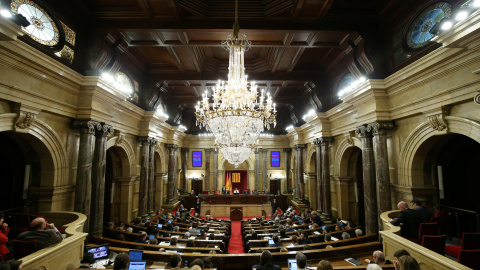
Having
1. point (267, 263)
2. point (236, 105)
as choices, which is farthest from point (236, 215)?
point (267, 263)

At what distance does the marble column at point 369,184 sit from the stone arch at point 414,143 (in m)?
0.81

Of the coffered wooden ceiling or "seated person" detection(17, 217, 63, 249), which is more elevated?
the coffered wooden ceiling

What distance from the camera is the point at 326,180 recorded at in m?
11.2

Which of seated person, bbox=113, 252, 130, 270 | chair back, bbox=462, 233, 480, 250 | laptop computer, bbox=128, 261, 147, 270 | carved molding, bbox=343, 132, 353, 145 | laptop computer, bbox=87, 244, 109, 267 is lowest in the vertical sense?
laptop computer, bbox=87, 244, 109, 267

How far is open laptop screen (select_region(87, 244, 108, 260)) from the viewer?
5.07m

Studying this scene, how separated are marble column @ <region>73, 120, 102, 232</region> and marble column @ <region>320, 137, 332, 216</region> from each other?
32.0ft

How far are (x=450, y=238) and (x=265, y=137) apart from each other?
13.8 meters

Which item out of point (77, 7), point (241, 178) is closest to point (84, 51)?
point (77, 7)

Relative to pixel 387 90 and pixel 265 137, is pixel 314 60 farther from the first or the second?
pixel 265 137

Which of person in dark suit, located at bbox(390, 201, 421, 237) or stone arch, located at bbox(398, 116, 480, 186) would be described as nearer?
person in dark suit, located at bbox(390, 201, 421, 237)

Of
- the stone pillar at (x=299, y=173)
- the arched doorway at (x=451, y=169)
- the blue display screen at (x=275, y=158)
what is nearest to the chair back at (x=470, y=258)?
the arched doorway at (x=451, y=169)

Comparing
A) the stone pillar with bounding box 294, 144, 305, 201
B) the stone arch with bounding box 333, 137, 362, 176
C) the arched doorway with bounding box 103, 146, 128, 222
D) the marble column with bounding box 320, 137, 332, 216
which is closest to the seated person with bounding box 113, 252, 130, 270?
the arched doorway with bounding box 103, 146, 128, 222

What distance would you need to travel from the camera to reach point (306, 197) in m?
15.2

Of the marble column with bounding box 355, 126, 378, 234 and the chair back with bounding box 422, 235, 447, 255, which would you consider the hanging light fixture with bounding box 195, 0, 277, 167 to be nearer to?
the marble column with bounding box 355, 126, 378, 234
